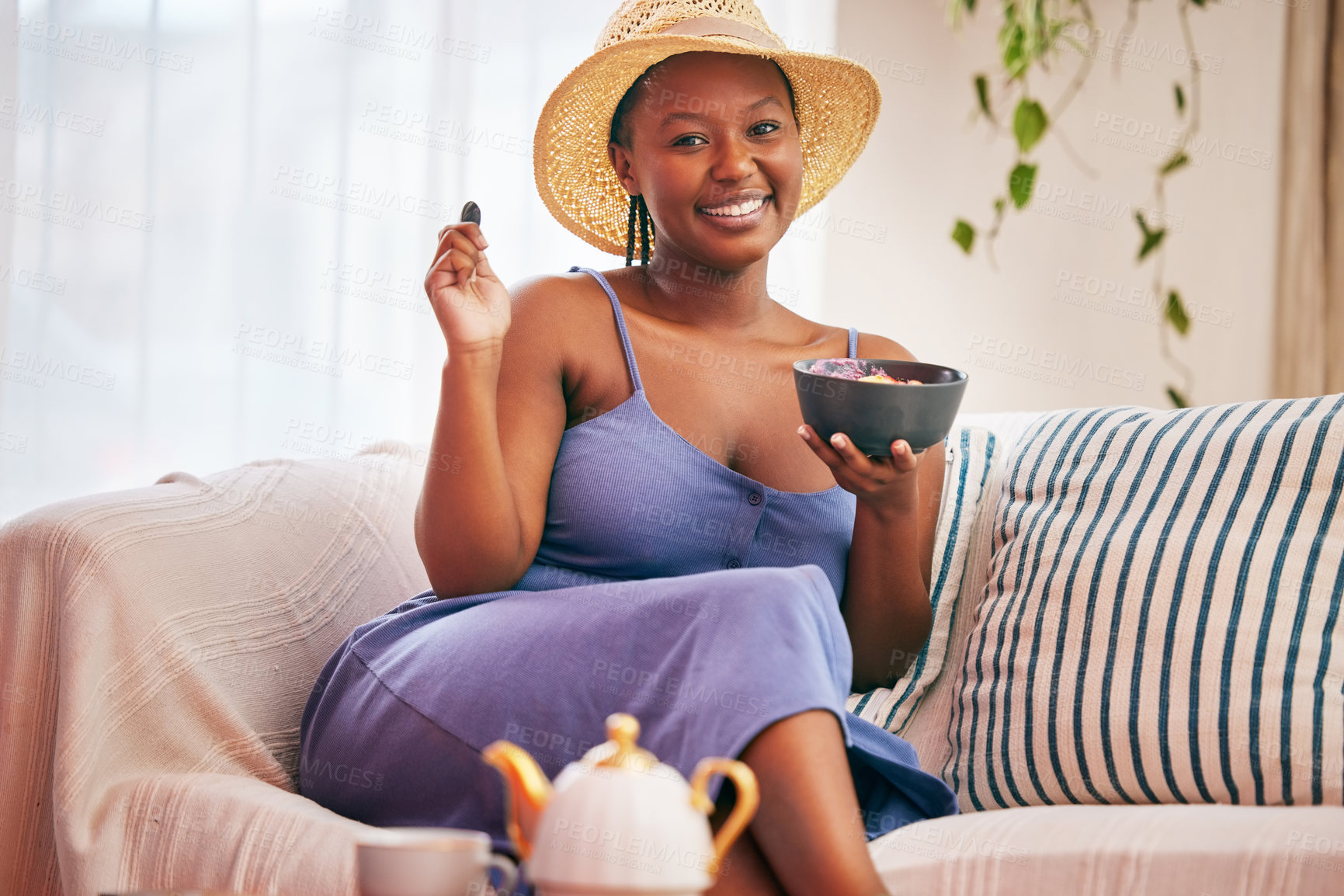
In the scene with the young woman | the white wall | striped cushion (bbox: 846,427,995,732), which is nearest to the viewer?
the young woman

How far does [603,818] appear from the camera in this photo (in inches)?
21.7

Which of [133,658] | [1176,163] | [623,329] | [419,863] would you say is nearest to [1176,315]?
[1176,163]

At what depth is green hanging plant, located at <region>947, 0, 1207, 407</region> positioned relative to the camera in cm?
230

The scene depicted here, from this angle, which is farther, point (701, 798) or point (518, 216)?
point (518, 216)

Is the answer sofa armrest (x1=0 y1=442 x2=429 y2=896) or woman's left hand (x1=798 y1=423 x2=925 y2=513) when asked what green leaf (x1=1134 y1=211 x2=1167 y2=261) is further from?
sofa armrest (x1=0 y1=442 x2=429 y2=896)

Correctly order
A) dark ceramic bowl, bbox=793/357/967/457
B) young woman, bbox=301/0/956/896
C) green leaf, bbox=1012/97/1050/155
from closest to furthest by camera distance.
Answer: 1. young woman, bbox=301/0/956/896
2. dark ceramic bowl, bbox=793/357/967/457
3. green leaf, bbox=1012/97/1050/155

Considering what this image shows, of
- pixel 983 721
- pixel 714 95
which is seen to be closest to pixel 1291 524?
pixel 983 721

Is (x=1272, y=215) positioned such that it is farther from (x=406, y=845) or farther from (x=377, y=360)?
(x=406, y=845)

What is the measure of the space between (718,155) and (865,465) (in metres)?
0.45

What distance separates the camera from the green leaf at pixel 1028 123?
2.28 meters

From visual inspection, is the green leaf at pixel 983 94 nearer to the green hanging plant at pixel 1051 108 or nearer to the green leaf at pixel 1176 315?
the green hanging plant at pixel 1051 108

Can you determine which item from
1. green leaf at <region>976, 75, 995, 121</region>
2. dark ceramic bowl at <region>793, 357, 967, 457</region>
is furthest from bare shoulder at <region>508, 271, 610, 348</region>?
green leaf at <region>976, 75, 995, 121</region>

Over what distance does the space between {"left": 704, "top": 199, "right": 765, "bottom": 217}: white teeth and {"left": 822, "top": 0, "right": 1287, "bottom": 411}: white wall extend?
4.58 feet

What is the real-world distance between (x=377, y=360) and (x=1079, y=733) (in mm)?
1560
